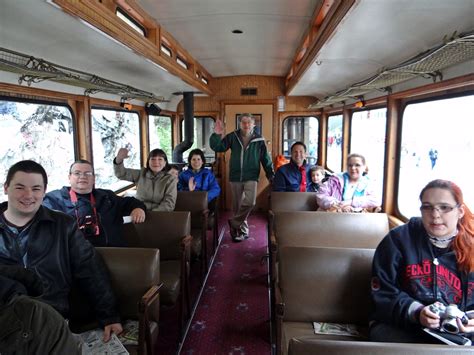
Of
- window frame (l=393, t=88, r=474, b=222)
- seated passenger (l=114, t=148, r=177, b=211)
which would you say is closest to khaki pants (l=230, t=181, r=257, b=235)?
seated passenger (l=114, t=148, r=177, b=211)

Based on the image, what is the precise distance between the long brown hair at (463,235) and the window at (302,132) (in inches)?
191

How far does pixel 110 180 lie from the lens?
4.47 metres

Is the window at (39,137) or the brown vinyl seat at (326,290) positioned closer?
the brown vinyl seat at (326,290)

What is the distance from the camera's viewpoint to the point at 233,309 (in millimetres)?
3021

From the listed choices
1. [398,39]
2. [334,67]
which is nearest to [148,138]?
[334,67]

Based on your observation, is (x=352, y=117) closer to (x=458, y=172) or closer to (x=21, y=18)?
(x=458, y=172)

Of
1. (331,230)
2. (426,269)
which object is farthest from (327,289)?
(331,230)

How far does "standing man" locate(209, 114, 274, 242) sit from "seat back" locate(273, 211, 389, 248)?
6.38 feet

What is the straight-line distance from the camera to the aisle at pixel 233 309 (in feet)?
8.27

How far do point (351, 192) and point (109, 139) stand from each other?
2.95m

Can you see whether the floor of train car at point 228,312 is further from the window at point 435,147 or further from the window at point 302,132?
the window at point 302,132

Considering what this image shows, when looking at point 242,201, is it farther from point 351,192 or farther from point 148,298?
point 148,298

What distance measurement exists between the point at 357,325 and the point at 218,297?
1605mm

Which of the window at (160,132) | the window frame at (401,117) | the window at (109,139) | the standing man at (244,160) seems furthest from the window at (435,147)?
the window at (160,132)
